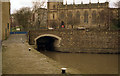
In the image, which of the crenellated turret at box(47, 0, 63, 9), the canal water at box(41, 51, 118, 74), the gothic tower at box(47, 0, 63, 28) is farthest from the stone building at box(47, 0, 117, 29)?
the canal water at box(41, 51, 118, 74)

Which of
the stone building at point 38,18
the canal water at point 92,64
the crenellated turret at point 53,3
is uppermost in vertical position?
the crenellated turret at point 53,3

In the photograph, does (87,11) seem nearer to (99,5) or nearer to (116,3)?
(99,5)

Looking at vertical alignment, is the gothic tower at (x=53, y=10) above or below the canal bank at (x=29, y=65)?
above

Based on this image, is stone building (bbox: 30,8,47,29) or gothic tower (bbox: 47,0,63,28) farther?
gothic tower (bbox: 47,0,63,28)

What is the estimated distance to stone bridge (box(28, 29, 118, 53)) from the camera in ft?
99.1

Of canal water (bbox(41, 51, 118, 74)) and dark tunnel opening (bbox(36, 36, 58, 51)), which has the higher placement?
dark tunnel opening (bbox(36, 36, 58, 51))

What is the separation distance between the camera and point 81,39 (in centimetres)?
3091

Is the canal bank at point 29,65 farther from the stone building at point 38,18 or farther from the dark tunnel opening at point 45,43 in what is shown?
the stone building at point 38,18

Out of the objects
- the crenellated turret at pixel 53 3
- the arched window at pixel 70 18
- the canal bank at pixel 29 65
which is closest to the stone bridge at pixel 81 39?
the canal bank at pixel 29 65

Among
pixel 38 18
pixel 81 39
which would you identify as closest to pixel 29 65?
pixel 81 39

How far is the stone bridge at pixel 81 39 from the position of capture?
1190 inches

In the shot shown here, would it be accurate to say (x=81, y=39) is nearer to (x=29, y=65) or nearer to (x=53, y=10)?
(x=29, y=65)

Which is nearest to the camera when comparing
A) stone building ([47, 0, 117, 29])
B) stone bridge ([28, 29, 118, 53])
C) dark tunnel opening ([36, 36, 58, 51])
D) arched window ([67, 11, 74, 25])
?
stone bridge ([28, 29, 118, 53])

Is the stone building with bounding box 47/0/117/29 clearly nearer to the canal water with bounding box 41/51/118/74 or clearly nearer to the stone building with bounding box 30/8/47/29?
the stone building with bounding box 30/8/47/29
